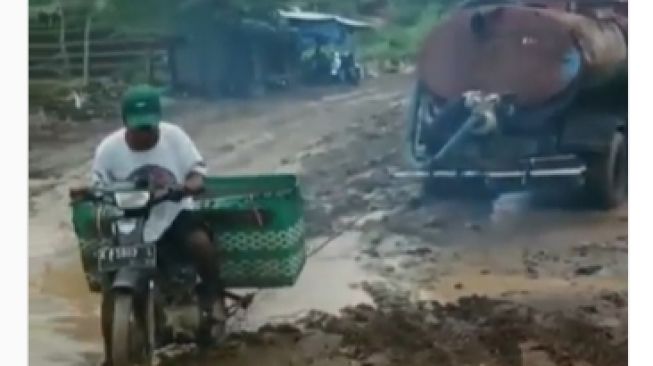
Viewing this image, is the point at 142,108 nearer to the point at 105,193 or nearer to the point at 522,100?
the point at 105,193

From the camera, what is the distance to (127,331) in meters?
1.42

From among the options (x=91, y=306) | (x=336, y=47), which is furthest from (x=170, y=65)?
(x=91, y=306)

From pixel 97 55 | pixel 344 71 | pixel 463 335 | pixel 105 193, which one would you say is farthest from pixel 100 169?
pixel 463 335

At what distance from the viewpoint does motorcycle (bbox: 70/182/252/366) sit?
142cm

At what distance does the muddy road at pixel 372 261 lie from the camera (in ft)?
4.72

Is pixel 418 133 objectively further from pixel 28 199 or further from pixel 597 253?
pixel 28 199

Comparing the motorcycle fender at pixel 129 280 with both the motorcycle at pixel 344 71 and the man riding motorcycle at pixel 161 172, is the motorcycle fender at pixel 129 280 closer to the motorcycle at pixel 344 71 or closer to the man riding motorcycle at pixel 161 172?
the man riding motorcycle at pixel 161 172

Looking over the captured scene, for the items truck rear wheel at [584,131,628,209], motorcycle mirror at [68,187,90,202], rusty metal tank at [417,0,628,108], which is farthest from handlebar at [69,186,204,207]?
truck rear wheel at [584,131,628,209]

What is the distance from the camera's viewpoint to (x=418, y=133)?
1471mm

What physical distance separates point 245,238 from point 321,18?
0.32m

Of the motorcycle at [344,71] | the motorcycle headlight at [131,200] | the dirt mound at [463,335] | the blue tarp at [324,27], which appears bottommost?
the dirt mound at [463,335]

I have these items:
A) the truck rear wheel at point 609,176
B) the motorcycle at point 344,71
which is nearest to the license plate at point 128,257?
the motorcycle at point 344,71

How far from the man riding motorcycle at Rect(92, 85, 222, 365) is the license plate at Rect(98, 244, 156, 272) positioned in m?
0.02

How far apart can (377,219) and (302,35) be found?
271 millimetres
